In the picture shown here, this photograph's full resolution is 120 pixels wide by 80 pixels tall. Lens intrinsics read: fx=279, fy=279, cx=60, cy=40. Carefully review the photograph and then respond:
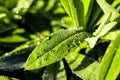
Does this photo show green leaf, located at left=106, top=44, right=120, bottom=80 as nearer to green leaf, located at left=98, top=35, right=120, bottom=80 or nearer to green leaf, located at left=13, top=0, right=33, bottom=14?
green leaf, located at left=98, top=35, right=120, bottom=80

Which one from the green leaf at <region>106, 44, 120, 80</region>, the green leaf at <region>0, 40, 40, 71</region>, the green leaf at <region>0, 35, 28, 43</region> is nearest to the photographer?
the green leaf at <region>106, 44, 120, 80</region>

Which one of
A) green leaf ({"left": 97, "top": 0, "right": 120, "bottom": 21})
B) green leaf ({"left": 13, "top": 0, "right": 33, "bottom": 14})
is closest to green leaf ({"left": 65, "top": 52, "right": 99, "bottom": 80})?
green leaf ({"left": 97, "top": 0, "right": 120, "bottom": 21})

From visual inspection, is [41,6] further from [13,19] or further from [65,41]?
[65,41]

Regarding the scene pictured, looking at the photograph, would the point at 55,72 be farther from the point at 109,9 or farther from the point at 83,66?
the point at 109,9

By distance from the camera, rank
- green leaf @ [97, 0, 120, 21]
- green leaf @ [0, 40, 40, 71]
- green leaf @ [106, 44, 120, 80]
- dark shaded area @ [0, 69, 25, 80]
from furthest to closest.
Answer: dark shaded area @ [0, 69, 25, 80], green leaf @ [0, 40, 40, 71], green leaf @ [97, 0, 120, 21], green leaf @ [106, 44, 120, 80]

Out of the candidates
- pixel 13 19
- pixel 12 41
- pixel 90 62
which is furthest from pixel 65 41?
pixel 13 19

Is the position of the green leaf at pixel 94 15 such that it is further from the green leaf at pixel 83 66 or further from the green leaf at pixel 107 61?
the green leaf at pixel 107 61

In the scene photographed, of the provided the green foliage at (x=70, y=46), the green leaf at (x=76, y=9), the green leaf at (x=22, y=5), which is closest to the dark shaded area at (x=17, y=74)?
the green foliage at (x=70, y=46)
